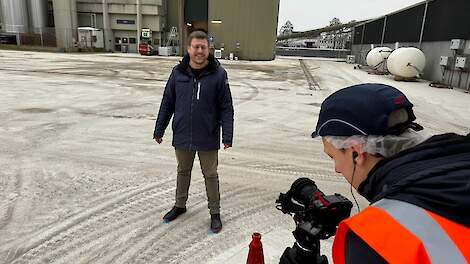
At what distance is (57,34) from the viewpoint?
31422 mm

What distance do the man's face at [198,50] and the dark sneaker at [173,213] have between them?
1403 mm

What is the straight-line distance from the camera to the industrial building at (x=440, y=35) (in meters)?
14.4

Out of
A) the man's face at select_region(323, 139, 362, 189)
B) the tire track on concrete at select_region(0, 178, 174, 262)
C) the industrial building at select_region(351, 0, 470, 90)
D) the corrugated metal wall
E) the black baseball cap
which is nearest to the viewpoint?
the black baseball cap

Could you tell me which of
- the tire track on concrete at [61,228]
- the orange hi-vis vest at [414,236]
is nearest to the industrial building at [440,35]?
the tire track on concrete at [61,228]

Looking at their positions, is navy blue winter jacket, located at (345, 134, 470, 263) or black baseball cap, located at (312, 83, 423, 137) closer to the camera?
navy blue winter jacket, located at (345, 134, 470, 263)

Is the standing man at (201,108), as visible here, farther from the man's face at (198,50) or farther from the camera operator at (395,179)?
the camera operator at (395,179)

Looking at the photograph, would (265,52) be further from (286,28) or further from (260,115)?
(286,28)

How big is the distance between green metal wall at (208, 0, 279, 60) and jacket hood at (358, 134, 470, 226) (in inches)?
1221

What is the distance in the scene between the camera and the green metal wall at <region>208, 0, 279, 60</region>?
30656 millimetres

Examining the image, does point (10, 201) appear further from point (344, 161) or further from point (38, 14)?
point (38, 14)

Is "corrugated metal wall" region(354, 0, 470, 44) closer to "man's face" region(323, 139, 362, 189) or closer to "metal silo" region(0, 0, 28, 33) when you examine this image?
"man's face" region(323, 139, 362, 189)

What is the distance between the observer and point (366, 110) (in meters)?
1.11

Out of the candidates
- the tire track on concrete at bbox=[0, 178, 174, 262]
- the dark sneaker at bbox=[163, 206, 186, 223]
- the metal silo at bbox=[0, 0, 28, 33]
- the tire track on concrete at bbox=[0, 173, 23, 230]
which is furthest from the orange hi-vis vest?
the metal silo at bbox=[0, 0, 28, 33]

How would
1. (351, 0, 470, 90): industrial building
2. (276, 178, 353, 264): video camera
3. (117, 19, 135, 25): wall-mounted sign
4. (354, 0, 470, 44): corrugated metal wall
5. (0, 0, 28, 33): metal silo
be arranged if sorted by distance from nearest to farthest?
(276, 178, 353, 264): video camera → (351, 0, 470, 90): industrial building → (354, 0, 470, 44): corrugated metal wall → (0, 0, 28, 33): metal silo → (117, 19, 135, 25): wall-mounted sign
